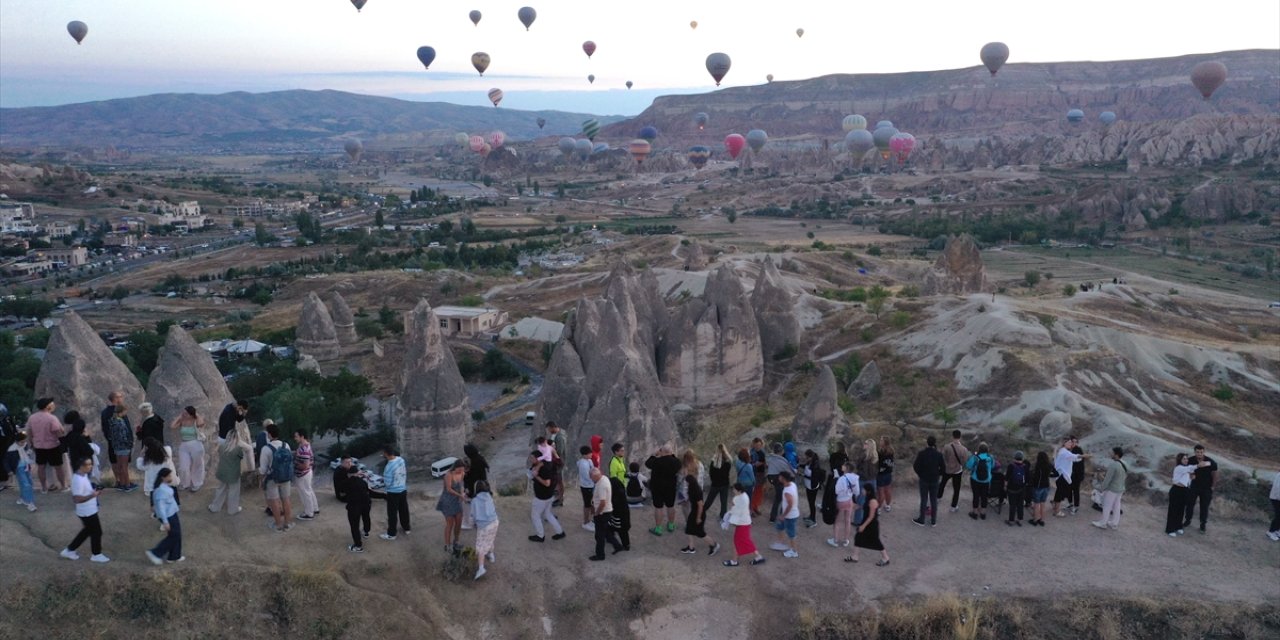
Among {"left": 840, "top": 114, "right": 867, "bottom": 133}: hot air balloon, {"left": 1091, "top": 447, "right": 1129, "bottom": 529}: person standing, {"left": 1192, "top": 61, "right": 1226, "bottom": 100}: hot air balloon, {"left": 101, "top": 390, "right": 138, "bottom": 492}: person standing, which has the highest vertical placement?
{"left": 1192, "top": 61, "right": 1226, "bottom": 100}: hot air balloon

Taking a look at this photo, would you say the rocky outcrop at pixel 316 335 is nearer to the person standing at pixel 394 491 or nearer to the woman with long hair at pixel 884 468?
the person standing at pixel 394 491

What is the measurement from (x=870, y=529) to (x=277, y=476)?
741cm

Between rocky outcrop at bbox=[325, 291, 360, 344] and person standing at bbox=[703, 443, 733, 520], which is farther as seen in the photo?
rocky outcrop at bbox=[325, 291, 360, 344]

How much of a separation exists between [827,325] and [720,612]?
921 inches

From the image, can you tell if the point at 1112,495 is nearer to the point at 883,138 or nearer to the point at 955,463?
the point at 955,463

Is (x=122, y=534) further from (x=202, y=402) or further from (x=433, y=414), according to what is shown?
(x=433, y=414)

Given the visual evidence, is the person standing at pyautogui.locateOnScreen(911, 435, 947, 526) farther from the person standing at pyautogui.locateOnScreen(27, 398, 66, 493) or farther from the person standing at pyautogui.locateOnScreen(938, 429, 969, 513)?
the person standing at pyautogui.locateOnScreen(27, 398, 66, 493)

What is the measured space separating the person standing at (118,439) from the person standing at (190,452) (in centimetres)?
63

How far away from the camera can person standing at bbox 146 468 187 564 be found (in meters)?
9.98

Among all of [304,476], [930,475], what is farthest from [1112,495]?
[304,476]

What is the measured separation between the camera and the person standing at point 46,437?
1134cm

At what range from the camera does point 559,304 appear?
51.6m

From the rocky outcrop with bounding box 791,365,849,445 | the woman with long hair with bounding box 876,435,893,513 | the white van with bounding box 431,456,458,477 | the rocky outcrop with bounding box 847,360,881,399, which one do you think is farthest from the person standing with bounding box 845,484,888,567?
the rocky outcrop with bounding box 847,360,881,399

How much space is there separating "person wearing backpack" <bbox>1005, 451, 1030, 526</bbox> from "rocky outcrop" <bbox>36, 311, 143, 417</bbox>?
15.4m
